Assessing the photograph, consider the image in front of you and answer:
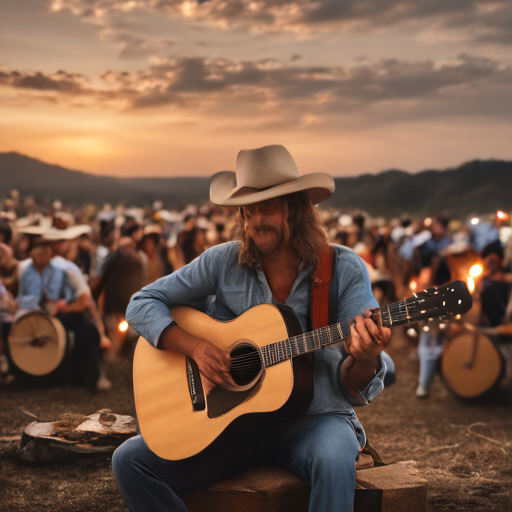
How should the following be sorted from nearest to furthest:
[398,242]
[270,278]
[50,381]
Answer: [270,278] < [50,381] < [398,242]

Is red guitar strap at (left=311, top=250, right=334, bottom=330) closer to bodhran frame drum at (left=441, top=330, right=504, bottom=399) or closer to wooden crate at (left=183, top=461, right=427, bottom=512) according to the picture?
wooden crate at (left=183, top=461, right=427, bottom=512)

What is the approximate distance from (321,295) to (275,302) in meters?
0.25

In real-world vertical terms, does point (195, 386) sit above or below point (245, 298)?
below

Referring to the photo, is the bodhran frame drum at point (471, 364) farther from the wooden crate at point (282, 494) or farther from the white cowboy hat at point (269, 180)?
the white cowboy hat at point (269, 180)

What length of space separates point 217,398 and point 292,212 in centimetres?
92

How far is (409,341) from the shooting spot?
9.52m

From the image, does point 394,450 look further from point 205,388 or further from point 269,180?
point 269,180

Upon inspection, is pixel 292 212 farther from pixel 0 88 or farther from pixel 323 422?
pixel 0 88

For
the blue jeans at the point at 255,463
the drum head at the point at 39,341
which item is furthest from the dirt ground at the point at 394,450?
the blue jeans at the point at 255,463

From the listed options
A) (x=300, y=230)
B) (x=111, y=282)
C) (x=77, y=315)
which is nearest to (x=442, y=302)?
(x=300, y=230)

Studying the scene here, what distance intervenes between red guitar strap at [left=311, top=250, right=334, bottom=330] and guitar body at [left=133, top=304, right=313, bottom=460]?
0.11 meters

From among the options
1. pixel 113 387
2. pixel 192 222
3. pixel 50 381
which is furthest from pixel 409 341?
pixel 50 381

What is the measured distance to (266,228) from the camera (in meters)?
2.82

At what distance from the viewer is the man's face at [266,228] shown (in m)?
2.81
